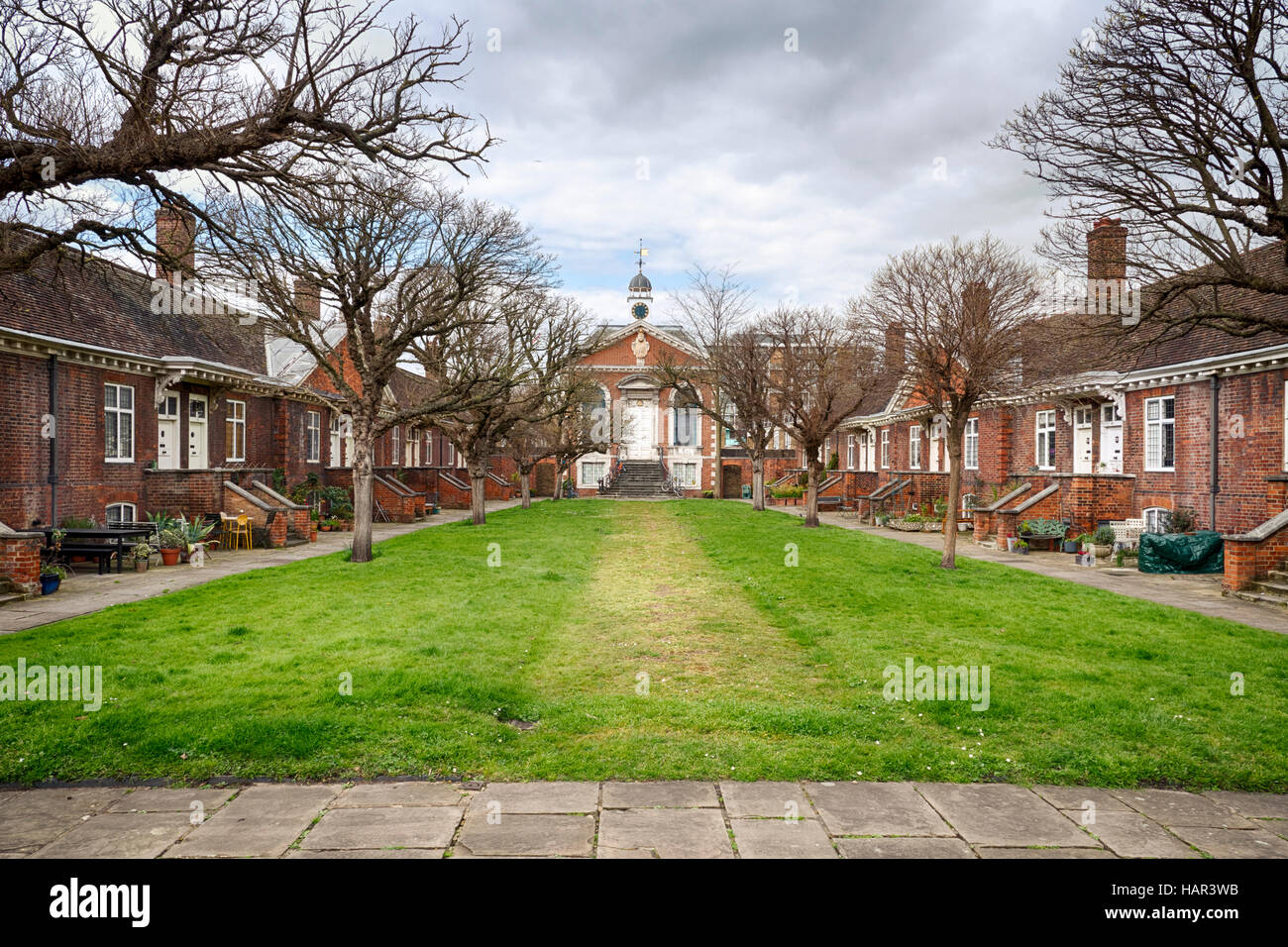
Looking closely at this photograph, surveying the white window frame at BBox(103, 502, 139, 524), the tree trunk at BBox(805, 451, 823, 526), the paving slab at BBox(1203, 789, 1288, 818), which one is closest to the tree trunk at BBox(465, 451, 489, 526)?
the white window frame at BBox(103, 502, 139, 524)

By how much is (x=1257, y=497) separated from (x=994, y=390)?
5.58 metres

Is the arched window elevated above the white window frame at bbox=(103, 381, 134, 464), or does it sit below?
above

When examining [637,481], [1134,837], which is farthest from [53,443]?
[637,481]

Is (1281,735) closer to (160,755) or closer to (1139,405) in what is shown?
(160,755)

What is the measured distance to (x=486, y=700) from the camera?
21.6 feet

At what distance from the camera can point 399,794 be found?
15.8ft

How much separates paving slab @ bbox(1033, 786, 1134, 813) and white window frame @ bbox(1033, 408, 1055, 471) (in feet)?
67.6

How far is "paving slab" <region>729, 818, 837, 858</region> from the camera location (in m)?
4.04

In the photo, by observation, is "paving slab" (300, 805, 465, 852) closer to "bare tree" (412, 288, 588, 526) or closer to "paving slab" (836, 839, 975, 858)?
"paving slab" (836, 839, 975, 858)

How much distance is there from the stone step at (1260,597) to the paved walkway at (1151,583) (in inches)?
4.7

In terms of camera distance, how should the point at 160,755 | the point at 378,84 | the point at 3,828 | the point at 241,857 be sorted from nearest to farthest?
the point at 241,857, the point at 3,828, the point at 160,755, the point at 378,84

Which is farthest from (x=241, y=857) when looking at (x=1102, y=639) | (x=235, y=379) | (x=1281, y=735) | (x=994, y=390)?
(x=235, y=379)

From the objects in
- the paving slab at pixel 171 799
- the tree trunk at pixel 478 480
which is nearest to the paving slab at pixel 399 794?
the paving slab at pixel 171 799

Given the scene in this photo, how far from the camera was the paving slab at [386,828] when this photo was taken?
4.15 m
